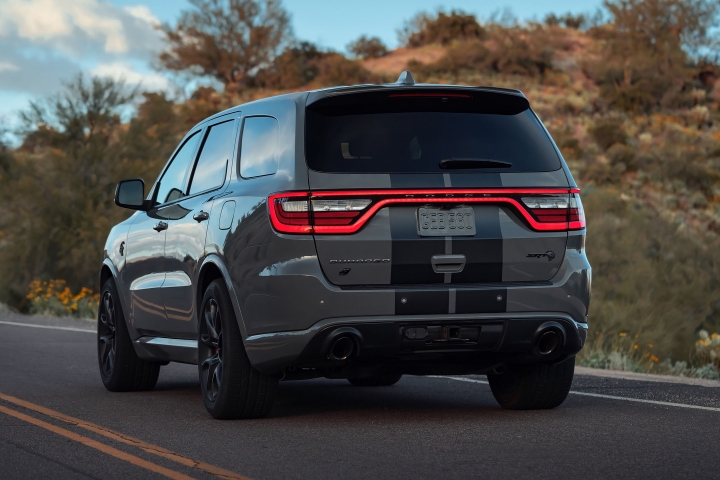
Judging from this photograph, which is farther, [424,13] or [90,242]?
[424,13]

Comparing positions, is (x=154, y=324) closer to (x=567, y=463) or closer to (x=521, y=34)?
(x=567, y=463)

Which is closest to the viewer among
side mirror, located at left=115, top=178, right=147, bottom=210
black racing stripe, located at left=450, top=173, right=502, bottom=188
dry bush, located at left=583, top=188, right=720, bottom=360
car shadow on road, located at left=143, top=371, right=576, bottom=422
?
black racing stripe, located at left=450, top=173, right=502, bottom=188

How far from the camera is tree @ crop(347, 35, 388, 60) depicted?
2747 inches

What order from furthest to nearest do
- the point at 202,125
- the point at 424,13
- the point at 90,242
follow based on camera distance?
the point at 424,13, the point at 90,242, the point at 202,125

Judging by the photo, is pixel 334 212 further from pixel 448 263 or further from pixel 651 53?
pixel 651 53

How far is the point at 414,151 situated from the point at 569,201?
39.8 inches

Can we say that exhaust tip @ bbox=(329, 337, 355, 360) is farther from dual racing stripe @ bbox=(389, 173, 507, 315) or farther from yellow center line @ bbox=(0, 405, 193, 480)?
yellow center line @ bbox=(0, 405, 193, 480)

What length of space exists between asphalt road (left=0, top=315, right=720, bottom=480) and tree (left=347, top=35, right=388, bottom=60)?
200ft


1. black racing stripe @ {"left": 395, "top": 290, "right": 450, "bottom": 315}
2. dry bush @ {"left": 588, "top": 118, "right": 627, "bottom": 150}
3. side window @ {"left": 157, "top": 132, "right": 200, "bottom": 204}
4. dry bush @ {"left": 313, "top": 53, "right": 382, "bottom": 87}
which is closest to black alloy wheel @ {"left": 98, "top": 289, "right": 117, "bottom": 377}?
side window @ {"left": 157, "top": 132, "right": 200, "bottom": 204}

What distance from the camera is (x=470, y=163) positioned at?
23.5 ft

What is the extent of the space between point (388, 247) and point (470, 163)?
82cm

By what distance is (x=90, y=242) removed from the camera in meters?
23.7

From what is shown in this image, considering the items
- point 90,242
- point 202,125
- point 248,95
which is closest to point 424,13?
point 248,95

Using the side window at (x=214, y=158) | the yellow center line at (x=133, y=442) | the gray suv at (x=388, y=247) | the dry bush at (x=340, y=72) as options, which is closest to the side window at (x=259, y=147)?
the gray suv at (x=388, y=247)
